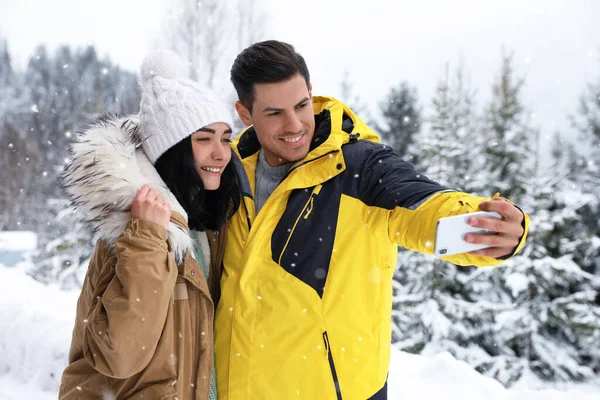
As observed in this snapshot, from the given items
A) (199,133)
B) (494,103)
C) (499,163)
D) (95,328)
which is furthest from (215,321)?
(494,103)

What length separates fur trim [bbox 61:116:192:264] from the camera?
1.66 meters

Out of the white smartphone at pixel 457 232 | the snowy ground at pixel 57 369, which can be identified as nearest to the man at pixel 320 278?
the white smartphone at pixel 457 232

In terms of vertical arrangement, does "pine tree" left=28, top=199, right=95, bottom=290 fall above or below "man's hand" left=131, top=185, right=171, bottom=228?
below

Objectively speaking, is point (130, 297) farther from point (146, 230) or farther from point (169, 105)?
point (169, 105)

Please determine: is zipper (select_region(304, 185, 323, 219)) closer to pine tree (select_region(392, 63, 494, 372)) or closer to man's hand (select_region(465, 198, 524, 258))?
man's hand (select_region(465, 198, 524, 258))

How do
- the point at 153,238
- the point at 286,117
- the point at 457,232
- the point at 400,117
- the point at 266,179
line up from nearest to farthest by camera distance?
the point at 457,232 → the point at 153,238 → the point at 286,117 → the point at 266,179 → the point at 400,117

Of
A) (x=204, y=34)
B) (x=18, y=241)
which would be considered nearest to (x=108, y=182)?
(x=204, y=34)

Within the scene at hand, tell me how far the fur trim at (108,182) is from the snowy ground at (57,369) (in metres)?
3.47

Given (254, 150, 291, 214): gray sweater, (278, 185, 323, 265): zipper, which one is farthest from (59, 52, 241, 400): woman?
(278, 185, 323, 265): zipper

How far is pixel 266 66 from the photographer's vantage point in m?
2.16

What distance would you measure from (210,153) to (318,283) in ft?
2.45

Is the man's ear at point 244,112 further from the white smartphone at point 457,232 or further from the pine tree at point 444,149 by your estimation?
the pine tree at point 444,149

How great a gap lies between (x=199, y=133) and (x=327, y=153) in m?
0.57

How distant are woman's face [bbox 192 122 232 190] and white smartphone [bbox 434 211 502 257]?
1064mm
